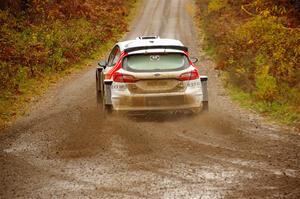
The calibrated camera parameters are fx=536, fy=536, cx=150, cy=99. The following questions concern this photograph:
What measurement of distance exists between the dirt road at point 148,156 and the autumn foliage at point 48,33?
20.8 ft

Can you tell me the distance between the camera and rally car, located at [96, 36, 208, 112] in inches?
433

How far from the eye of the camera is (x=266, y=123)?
37.3 ft

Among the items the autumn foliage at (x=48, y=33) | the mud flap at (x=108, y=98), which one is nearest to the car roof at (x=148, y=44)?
the mud flap at (x=108, y=98)

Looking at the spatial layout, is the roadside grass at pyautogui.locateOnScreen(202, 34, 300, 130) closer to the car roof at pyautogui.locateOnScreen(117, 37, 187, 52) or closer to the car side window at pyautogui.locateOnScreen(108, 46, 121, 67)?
the car roof at pyautogui.locateOnScreen(117, 37, 187, 52)

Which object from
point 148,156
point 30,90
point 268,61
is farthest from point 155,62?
point 30,90

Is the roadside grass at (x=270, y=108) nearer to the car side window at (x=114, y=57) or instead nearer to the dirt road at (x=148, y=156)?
the dirt road at (x=148, y=156)

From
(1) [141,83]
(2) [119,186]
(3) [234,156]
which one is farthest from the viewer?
(1) [141,83]

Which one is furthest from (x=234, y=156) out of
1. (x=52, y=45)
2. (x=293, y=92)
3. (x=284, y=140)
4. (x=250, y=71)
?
(x=52, y=45)

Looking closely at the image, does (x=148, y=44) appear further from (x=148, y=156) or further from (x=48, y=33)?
(x=48, y=33)

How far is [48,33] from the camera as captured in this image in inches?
976

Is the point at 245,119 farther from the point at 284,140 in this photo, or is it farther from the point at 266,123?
the point at 284,140

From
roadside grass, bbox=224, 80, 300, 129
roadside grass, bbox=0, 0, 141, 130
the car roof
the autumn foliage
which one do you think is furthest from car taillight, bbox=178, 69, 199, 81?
the autumn foliage

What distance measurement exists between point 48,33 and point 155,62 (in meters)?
14.6

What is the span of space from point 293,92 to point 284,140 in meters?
4.30
